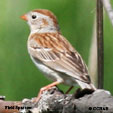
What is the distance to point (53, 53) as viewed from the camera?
109 inches

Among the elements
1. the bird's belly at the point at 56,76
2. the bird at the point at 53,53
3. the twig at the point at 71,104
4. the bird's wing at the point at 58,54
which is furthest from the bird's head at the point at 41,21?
the twig at the point at 71,104

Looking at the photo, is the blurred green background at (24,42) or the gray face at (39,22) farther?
the gray face at (39,22)

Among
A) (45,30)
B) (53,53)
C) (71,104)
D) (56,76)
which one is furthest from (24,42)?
(71,104)

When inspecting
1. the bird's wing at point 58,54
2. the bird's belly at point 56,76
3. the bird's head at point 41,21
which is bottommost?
the bird's belly at point 56,76

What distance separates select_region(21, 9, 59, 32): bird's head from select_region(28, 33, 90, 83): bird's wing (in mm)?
109

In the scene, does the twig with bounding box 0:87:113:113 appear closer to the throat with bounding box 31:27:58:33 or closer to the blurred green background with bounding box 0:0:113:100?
the blurred green background with bounding box 0:0:113:100

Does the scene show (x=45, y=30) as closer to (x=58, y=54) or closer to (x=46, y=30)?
(x=46, y=30)

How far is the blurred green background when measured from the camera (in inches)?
113

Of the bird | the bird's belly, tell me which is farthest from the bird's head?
the bird's belly

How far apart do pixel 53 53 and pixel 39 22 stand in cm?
51

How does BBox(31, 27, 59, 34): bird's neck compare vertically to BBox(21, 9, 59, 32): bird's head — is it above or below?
below

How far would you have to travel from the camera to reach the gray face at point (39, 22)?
3.12m

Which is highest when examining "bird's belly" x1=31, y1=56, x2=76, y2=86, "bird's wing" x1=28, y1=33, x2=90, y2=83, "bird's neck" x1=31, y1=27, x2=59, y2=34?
"bird's neck" x1=31, y1=27, x2=59, y2=34

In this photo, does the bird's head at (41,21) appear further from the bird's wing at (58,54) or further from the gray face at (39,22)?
the bird's wing at (58,54)
